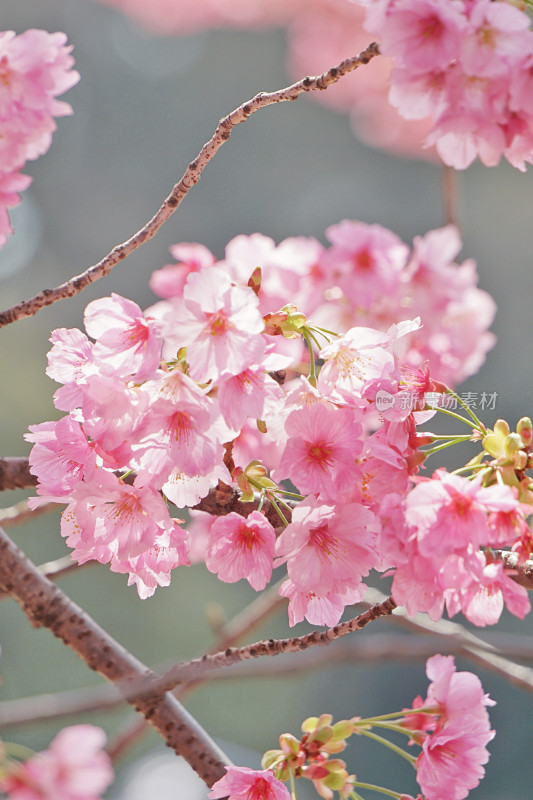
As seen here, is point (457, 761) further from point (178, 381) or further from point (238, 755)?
point (238, 755)

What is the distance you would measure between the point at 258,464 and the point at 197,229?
411 centimetres

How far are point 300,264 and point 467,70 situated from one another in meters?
0.80

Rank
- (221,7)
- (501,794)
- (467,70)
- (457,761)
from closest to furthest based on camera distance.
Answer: (467,70) → (457,761) → (221,7) → (501,794)

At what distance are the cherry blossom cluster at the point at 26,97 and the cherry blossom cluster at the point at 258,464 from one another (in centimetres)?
25

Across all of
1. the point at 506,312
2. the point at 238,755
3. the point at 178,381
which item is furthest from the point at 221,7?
the point at 178,381

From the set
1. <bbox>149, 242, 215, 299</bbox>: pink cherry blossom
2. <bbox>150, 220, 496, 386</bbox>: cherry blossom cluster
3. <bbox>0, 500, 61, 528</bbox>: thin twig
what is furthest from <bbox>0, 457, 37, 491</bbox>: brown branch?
<bbox>150, 220, 496, 386</bbox>: cherry blossom cluster

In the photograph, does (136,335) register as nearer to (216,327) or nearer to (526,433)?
(216,327)

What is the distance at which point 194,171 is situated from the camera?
58cm

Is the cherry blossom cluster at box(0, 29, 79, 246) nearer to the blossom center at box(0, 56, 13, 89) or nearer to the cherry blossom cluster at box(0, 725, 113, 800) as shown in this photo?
the blossom center at box(0, 56, 13, 89)

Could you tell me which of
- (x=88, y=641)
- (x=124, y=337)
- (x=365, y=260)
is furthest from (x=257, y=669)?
(x=365, y=260)

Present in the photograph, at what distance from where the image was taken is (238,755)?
4.31 metres

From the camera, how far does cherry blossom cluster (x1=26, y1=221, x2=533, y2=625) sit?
1.63 feet

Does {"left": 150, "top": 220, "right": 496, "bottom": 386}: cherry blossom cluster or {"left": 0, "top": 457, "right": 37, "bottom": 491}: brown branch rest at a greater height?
{"left": 0, "top": 457, "right": 37, "bottom": 491}: brown branch

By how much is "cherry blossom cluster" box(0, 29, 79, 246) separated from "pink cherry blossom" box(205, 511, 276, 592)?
36cm
